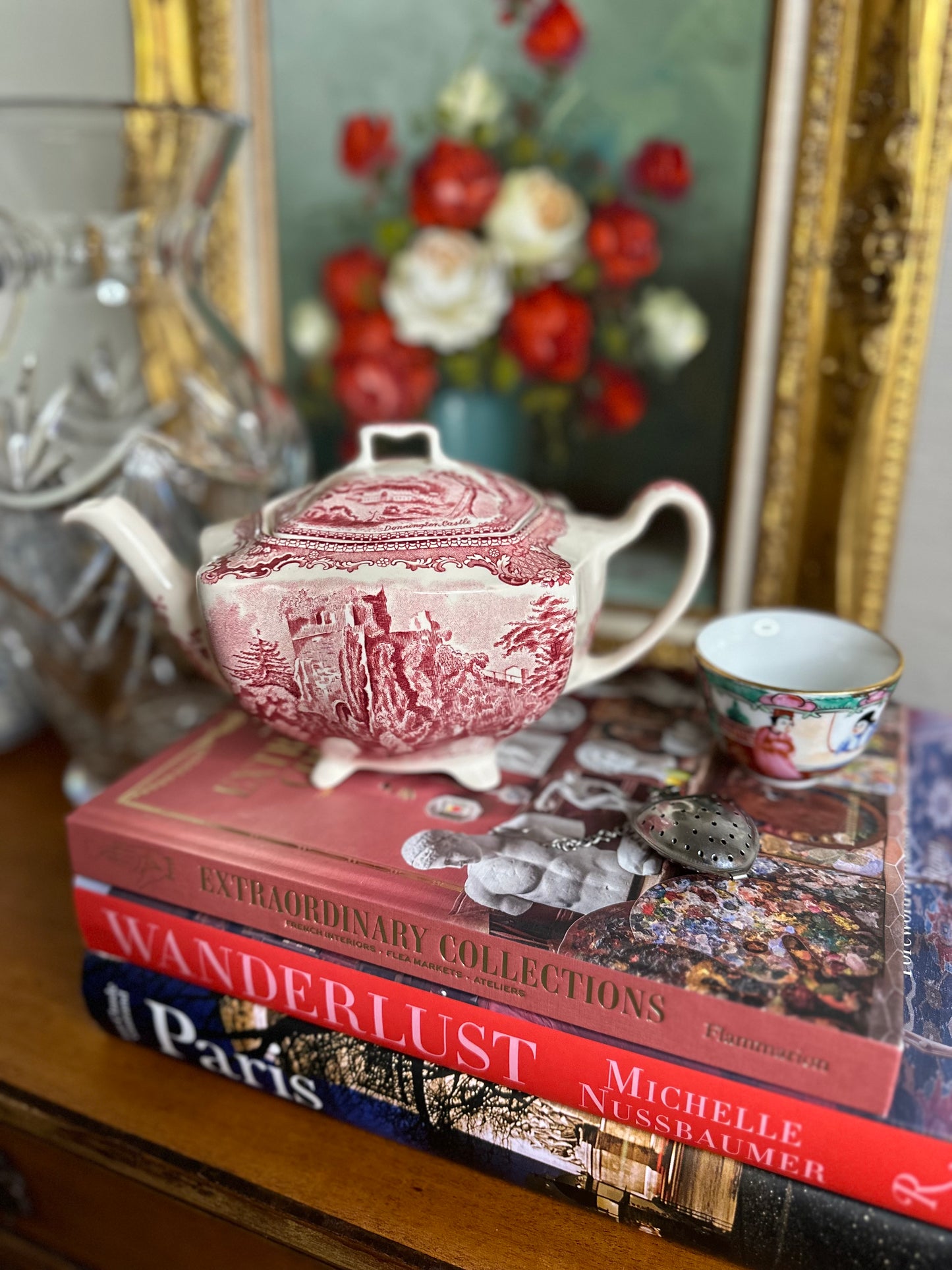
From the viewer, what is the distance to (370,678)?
442mm

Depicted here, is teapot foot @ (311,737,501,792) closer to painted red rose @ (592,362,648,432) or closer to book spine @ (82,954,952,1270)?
book spine @ (82,954,952,1270)

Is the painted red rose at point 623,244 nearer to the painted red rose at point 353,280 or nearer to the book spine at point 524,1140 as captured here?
the painted red rose at point 353,280

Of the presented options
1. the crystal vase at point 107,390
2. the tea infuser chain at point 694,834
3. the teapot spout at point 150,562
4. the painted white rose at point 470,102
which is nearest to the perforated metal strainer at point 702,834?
the tea infuser chain at point 694,834

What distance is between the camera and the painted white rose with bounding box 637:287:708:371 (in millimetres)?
638

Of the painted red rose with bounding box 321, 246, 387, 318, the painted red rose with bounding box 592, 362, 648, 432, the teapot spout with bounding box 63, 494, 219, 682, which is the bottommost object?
the teapot spout with bounding box 63, 494, 219, 682

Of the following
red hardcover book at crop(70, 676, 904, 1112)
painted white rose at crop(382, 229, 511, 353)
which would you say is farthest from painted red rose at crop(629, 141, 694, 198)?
red hardcover book at crop(70, 676, 904, 1112)

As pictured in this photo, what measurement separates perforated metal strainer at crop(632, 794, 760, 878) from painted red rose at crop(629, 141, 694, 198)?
39cm

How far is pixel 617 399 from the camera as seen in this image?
673 mm

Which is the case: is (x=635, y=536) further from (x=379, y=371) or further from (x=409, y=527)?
(x=379, y=371)

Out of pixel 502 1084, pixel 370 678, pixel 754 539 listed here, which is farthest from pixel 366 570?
pixel 754 539

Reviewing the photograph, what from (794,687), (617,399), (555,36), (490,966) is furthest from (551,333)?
(490,966)

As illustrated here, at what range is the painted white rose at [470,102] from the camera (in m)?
0.64

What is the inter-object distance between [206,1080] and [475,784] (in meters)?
0.20

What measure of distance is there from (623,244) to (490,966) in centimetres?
47
